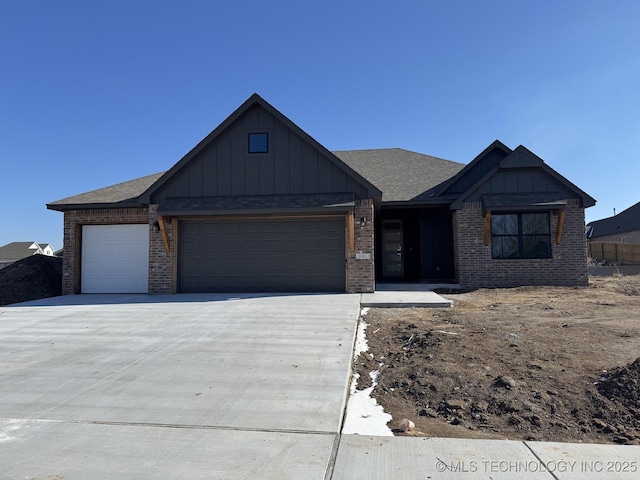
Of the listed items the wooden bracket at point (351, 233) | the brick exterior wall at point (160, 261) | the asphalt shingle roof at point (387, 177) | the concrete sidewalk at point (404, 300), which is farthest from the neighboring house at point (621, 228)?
the brick exterior wall at point (160, 261)

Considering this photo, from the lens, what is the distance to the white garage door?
511 inches

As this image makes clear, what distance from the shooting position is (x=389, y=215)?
16.3m

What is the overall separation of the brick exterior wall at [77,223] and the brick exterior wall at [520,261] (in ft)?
34.1

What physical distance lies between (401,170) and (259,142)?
23.7 feet

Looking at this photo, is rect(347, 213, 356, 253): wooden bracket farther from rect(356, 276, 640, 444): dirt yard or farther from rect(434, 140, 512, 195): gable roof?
rect(434, 140, 512, 195): gable roof

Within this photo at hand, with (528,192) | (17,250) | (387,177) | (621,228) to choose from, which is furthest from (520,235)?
(17,250)

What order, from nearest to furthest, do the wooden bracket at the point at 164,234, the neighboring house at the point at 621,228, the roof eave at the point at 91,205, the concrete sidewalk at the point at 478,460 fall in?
the concrete sidewalk at the point at 478,460 < the wooden bracket at the point at 164,234 < the roof eave at the point at 91,205 < the neighboring house at the point at 621,228

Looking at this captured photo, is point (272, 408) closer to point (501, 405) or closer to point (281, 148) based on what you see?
point (501, 405)

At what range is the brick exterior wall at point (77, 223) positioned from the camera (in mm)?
12938

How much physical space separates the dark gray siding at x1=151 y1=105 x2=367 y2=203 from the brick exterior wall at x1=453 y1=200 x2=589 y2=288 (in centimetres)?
428

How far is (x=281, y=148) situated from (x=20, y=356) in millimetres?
8379

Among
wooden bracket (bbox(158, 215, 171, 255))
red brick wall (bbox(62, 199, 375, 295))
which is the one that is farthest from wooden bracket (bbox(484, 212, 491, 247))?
wooden bracket (bbox(158, 215, 171, 255))

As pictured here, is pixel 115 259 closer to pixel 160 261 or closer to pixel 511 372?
pixel 160 261

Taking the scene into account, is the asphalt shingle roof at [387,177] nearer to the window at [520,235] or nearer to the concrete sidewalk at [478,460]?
the window at [520,235]
